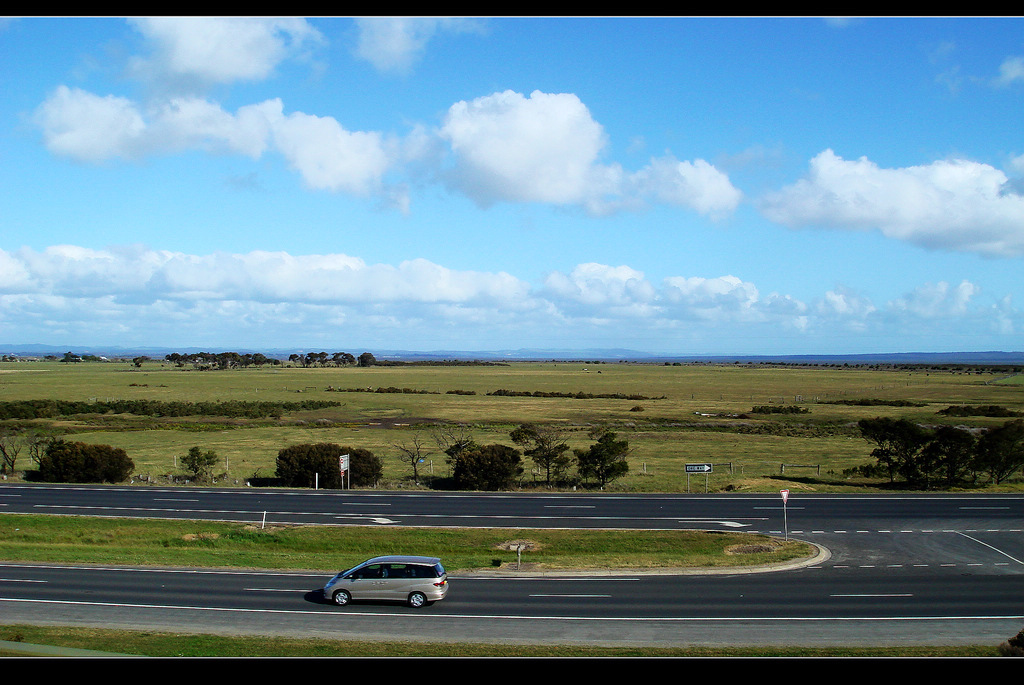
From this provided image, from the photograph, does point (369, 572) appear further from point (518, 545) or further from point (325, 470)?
point (325, 470)

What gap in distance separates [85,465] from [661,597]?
4156cm

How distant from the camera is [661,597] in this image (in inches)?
863

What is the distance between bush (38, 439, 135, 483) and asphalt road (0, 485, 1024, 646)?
19114 millimetres

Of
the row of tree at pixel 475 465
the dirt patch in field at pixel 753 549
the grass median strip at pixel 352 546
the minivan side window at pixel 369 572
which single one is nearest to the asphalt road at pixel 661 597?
the minivan side window at pixel 369 572

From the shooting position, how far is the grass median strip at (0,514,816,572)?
2658cm

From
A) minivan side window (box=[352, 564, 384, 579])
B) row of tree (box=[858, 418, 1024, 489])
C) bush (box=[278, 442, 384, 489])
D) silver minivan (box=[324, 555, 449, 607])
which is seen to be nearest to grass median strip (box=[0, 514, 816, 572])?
silver minivan (box=[324, 555, 449, 607])

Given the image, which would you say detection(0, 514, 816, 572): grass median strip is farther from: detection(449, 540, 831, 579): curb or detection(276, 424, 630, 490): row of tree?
detection(276, 424, 630, 490): row of tree

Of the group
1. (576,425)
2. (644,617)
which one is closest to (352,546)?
(644,617)

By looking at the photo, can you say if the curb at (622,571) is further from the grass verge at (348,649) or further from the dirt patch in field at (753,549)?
the grass verge at (348,649)

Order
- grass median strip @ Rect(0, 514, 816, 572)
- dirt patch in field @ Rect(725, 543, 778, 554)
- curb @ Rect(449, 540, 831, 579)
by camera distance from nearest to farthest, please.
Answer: curb @ Rect(449, 540, 831, 579), grass median strip @ Rect(0, 514, 816, 572), dirt patch in field @ Rect(725, 543, 778, 554)

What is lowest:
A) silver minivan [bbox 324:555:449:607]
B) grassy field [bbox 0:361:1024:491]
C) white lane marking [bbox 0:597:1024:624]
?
grassy field [bbox 0:361:1024:491]

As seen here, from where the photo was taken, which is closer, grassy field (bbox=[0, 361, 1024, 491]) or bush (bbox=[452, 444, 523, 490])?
bush (bbox=[452, 444, 523, 490])

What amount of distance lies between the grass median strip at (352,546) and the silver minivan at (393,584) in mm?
4703
